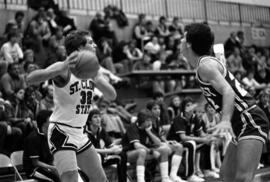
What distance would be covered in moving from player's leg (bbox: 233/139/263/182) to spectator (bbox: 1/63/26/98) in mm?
5875

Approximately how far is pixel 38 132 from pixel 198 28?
353cm

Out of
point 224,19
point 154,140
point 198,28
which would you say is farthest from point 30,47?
point 224,19

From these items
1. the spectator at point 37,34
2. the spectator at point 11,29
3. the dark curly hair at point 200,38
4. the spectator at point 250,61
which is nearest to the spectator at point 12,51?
the spectator at point 11,29

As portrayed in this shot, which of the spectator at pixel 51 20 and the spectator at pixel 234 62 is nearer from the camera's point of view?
the spectator at pixel 51 20

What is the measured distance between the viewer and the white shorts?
4.36m

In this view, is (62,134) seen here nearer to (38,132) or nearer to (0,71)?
(38,132)

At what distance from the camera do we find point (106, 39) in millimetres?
12648

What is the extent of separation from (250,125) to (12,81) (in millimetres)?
6146

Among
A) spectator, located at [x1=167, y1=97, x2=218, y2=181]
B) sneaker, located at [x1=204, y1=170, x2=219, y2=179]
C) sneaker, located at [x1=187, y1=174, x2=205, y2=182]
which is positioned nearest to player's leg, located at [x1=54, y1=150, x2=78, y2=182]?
spectator, located at [x1=167, y1=97, x2=218, y2=181]

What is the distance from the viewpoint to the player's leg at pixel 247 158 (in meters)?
3.75

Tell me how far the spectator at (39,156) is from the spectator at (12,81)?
7.67 feet

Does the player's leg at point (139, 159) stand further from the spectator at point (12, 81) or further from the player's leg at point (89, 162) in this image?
the player's leg at point (89, 162)

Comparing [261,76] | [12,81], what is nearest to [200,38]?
[12,81]

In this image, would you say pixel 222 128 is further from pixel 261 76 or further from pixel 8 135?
pixel 261 76
